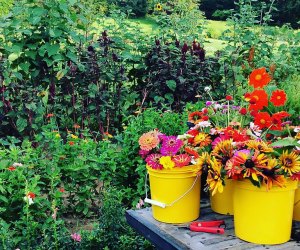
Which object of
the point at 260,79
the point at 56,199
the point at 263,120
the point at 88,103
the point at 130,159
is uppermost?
the point at 260,79

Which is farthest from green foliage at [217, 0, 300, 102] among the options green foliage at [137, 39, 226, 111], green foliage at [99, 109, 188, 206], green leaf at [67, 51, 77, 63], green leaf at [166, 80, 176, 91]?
green foliage at [99, 109, 188, 206]

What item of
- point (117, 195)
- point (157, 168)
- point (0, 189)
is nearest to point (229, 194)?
point (157, 168)

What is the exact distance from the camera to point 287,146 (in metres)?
1.81

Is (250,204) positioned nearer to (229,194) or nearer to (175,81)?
(229,194)

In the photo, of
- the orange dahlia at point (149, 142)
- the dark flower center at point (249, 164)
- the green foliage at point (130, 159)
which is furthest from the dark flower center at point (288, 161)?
the green foliage at point (130, 159)

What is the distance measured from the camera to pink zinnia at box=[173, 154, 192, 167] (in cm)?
Answer: 192

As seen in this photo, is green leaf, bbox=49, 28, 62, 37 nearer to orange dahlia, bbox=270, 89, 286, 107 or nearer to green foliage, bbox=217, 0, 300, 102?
green foliage, bbox=217, 0, 300, 102

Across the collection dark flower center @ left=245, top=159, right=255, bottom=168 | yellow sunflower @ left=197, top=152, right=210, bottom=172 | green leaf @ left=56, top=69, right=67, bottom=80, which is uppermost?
dark flower center @ left=245, top=159, right=255, bottom=168

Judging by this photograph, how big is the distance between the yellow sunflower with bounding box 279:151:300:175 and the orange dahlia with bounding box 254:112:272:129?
0.28 metres

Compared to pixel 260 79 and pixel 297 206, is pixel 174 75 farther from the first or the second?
pixel 297 206

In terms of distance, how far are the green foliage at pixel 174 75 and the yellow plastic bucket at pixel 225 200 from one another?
2798mm

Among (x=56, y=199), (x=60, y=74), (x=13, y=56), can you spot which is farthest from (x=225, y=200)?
(x=13, y=56)

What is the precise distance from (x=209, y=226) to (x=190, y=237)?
0.10m

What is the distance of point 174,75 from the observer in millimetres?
4836
